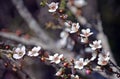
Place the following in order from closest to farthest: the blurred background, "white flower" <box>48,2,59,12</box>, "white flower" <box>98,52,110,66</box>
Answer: "white flower" <box>98,52,110,66</box> < "white flower" <box>48,2,59,12</box> < the blurred background

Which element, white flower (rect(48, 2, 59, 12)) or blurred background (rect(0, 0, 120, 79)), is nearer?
white flower (rect(48, 2, 59, 12))

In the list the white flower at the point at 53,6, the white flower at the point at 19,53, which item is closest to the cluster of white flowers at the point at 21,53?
the white flower at the point at 19,53

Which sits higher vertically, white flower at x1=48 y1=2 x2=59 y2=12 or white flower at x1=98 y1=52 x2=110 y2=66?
white flower at x1=48 y1=2 x2=59 y2=12

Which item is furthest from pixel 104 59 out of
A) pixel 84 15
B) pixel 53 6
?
pixel 84 15

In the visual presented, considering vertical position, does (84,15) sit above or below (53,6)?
above

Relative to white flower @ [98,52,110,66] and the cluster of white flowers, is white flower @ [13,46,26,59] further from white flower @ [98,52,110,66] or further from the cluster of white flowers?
white flower @ [98,52,110,66]

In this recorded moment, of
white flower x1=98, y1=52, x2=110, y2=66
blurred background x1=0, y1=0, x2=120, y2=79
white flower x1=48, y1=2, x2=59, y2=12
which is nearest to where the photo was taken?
white flower x1=98, y1=52, x2=110, y2=66

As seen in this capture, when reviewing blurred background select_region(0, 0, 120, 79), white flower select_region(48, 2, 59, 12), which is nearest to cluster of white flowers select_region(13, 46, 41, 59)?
white flower select_region(48, 2, 59, 12)

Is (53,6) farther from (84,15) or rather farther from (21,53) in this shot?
(84,15)

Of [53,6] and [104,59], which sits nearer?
[104,59]

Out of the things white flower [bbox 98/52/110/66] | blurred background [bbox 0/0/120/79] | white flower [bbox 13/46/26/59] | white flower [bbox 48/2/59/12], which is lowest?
white flower [bbox 98/52/110/66]

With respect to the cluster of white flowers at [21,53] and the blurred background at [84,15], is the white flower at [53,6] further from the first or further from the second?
the blurred background at [84,15]

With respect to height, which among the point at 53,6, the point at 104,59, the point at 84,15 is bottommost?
the point at 104,59
